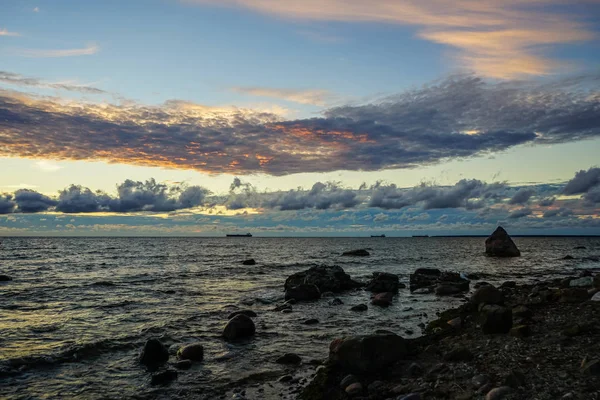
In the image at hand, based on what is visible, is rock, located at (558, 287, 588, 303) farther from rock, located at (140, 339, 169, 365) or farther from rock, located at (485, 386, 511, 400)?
rock, located at (140, 339, 169, 365)

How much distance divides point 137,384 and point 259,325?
31.3 feet

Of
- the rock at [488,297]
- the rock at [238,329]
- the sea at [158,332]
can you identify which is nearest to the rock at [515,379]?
the sea at [158,332]

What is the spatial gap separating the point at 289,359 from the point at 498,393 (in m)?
8.35

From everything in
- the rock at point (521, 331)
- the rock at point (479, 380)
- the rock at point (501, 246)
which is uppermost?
the rock at point (521, 331)

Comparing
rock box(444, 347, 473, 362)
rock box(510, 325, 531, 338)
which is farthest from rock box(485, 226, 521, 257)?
rock box(444, 347, 473, 362)

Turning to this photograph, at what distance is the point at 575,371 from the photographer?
10.4m

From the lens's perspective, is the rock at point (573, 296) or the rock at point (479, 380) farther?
the rock at point (573, 296)

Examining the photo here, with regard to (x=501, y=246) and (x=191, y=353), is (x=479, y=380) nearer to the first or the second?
(x=191, y=353)

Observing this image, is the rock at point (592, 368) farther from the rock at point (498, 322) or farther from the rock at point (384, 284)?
the rock at point (384, 284)

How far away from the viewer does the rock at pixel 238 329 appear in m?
19.4

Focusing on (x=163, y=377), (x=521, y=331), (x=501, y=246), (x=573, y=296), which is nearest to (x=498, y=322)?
(x=521, y=331)

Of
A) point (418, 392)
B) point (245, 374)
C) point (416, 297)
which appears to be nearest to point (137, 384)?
point (245, 374)

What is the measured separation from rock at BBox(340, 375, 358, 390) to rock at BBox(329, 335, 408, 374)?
2.18 feet

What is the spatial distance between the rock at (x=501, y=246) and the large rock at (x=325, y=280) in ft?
201
